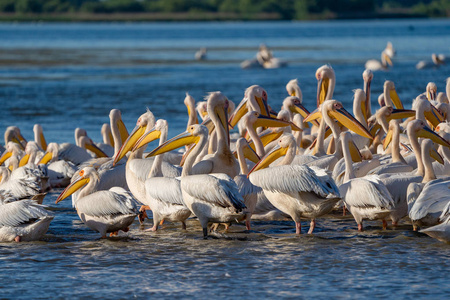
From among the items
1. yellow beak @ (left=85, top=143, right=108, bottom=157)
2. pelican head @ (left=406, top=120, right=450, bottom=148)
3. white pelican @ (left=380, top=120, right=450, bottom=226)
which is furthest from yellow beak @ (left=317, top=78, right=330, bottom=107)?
white pelican @ (left=380, top=120, right=450, bottom=226)

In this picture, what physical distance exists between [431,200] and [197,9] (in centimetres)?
8530

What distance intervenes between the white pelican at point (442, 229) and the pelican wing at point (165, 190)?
1.75m

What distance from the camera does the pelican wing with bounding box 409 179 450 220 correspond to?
17.9ft

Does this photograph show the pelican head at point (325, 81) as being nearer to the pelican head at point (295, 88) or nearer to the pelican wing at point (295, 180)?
the pelican head at point (295, 88)

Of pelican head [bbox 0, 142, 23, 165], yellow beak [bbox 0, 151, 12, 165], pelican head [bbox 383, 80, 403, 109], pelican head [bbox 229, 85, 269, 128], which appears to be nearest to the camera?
pelican head [bbox 229, 85, 269, 128]

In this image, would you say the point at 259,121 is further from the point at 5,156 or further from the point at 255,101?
the point at 5,156

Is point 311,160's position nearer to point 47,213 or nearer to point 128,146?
point 128,146

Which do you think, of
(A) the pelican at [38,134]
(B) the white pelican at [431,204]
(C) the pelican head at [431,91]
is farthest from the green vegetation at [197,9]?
(B) the white pelican at [431,204]

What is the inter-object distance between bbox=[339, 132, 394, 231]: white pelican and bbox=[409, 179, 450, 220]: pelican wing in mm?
237

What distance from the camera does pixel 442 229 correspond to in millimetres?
5227

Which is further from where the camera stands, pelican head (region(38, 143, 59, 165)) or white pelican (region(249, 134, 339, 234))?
pelican head (region(38, 143, 59, 165))

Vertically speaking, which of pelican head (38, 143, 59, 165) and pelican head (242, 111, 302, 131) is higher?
pelican head (242, 111, 302, 131)

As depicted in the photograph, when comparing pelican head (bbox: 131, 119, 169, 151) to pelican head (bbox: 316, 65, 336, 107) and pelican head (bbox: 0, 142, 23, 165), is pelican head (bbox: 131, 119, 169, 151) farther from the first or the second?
pelican head (bbox: 316, 65, 336, 107)

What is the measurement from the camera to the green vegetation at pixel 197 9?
86.3m
